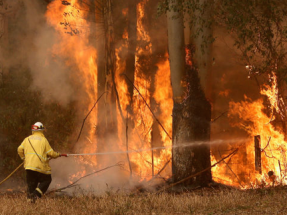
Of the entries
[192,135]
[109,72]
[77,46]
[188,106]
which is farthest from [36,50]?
[192,135]

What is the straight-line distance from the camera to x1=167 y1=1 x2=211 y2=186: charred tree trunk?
33.1ft

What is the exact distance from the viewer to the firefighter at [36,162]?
852 centimetres

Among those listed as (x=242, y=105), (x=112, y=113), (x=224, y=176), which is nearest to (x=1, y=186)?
(x=112, y=113)

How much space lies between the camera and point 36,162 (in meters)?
8.52

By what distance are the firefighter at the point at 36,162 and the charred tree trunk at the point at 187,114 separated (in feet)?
9.50

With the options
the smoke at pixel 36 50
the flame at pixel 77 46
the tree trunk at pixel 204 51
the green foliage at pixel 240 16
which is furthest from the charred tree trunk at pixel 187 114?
the smoke at pixel 36 50

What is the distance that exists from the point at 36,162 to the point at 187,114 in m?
3.62

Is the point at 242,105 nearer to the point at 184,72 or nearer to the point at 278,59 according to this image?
the point at 278,59

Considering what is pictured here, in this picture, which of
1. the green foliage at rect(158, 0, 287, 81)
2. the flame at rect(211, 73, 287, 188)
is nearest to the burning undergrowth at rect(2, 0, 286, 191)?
the flame at rect(211, 73, 287, 188)

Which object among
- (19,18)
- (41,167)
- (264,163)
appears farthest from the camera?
(19,18)

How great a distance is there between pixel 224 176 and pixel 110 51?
5.66 meters

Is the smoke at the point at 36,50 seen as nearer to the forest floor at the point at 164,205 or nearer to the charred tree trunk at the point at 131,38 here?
the charred tree trunk at the point at 131,38

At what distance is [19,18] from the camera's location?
66.8 ft

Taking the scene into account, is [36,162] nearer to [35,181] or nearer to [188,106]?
[35,181]
